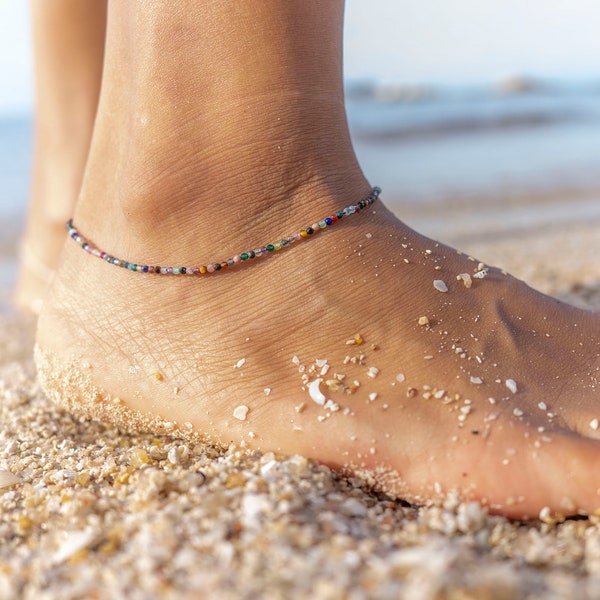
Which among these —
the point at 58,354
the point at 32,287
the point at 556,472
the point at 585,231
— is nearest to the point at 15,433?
the point at 58,354

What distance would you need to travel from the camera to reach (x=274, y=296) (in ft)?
3.65

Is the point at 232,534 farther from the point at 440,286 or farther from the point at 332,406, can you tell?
the point at 440,286

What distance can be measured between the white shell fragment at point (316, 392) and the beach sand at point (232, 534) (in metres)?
0.09

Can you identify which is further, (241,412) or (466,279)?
(466,279)

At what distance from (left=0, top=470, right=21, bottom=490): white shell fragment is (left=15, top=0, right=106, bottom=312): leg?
117cm

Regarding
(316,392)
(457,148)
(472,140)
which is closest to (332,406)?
(316,392)

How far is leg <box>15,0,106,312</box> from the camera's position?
191 centimetres

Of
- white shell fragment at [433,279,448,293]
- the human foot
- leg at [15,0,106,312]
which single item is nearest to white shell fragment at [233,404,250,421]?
the human foot

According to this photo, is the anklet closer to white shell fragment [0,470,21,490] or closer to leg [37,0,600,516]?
leg [37,0,600,516]

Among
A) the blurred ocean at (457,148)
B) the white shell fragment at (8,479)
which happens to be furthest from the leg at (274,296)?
the blurred ocean at (457,148)

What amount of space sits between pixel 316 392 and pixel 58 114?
1.38 m

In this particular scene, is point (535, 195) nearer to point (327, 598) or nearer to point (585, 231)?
point (585, 231)

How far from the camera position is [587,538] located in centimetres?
84

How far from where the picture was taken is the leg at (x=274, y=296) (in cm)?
102
